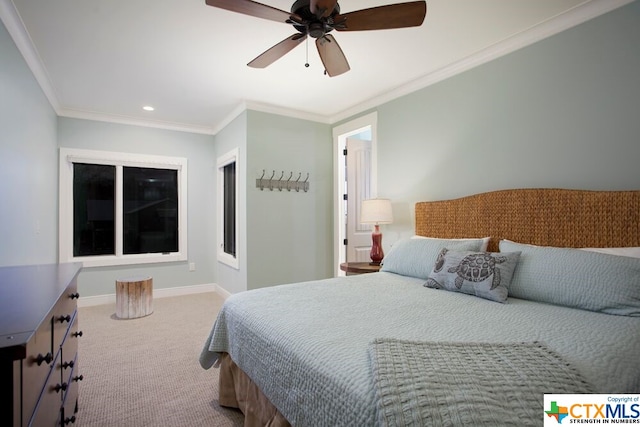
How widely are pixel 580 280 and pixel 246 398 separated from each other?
186cm

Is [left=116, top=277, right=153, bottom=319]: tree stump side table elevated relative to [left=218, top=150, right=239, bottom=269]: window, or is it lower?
lower

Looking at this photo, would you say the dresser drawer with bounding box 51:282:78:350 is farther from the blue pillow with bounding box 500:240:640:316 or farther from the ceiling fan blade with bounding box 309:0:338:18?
the blue pillow with bounding box 500:240:640:316

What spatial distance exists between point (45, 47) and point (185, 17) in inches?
52.6

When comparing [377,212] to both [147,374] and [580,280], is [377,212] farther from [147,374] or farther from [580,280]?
[147,374]

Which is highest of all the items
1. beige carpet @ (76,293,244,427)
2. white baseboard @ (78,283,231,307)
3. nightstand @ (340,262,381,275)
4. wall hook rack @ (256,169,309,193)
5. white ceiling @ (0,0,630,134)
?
white ceiling @ (0,0,630,134)

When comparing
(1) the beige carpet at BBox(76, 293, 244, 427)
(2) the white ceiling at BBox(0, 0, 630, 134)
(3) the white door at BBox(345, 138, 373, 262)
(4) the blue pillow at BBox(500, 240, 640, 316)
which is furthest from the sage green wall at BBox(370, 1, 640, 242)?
(1) the beige carpet at BBox(76, 293, 244, 427)

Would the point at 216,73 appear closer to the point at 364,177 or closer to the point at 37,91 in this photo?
the point at 37,91

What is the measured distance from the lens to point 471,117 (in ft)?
8.91

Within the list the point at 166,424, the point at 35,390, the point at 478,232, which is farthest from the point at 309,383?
the point at 478,232

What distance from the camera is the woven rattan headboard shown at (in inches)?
74.2

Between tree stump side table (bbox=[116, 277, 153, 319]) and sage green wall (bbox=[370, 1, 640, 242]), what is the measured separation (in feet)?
10.0

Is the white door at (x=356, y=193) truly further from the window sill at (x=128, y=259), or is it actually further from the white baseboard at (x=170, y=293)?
the window sill at (x=128, y=259)

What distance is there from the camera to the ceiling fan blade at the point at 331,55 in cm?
192

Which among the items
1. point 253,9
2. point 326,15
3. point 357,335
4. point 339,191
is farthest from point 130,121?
point 357,335
